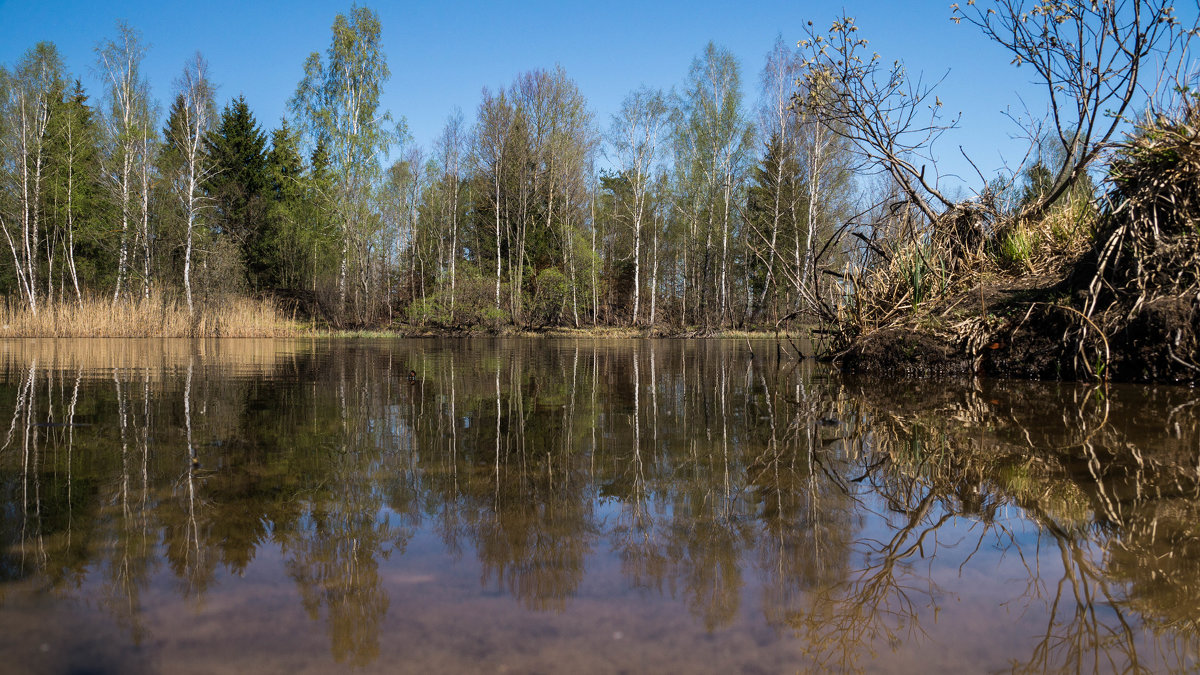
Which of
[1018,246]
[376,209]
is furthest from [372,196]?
[1018,246]

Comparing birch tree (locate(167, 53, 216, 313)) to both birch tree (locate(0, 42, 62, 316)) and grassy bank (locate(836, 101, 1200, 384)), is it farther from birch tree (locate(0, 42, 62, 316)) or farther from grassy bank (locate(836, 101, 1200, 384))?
grassy bank (locate(836, 101, 1200, 384))

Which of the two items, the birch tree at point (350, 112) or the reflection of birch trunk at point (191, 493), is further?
the birch tree at point (350, 112)

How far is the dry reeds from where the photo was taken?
18.6m

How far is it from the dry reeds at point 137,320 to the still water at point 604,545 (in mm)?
18215

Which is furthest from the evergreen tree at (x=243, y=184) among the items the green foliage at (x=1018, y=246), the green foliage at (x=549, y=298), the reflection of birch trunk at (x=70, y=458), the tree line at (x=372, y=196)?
the green foliage at (x=1018, y=246)

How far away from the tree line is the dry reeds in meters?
1.74

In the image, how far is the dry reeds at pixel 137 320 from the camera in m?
18.6

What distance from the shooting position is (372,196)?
89.6ft

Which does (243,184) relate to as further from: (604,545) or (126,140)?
(604,545)

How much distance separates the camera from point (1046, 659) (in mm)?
1261

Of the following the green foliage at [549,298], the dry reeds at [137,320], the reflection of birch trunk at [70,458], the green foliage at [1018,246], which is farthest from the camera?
the green foliage at [549,298]

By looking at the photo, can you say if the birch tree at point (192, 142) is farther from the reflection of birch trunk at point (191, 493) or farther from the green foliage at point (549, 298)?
the reflection of birch trunk at point (191, 493)

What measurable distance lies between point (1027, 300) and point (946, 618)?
5.65 metres

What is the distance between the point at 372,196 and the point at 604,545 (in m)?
27.7
